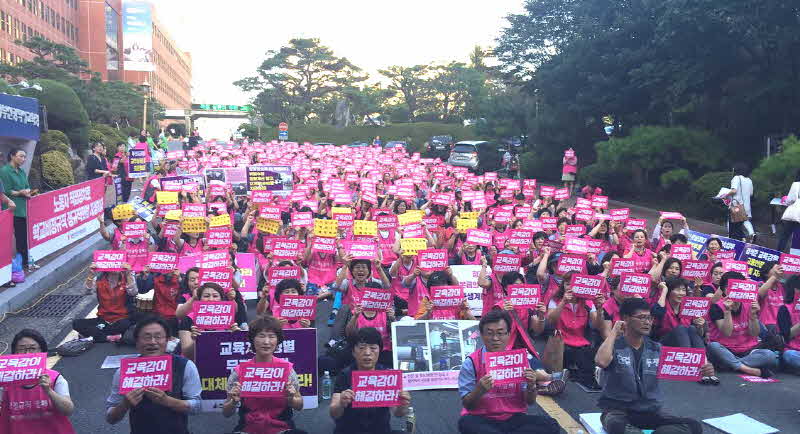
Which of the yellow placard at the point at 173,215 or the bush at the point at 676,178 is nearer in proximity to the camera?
the yellow placard at the point at 173,215

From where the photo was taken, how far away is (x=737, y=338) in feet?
27.4

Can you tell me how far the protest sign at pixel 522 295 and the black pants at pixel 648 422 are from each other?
1636 mm

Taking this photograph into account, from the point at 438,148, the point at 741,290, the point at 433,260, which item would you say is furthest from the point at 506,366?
the point at 438,148

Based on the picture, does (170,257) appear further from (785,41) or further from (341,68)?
(341,68)

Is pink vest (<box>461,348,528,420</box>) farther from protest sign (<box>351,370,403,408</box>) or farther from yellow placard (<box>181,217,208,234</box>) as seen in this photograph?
yellow placard (<box>181,217,208,234</box>)

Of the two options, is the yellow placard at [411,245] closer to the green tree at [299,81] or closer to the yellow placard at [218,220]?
the yellow placard at [218,220]

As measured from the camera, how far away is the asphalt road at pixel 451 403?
647 centimetres

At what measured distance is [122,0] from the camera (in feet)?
343

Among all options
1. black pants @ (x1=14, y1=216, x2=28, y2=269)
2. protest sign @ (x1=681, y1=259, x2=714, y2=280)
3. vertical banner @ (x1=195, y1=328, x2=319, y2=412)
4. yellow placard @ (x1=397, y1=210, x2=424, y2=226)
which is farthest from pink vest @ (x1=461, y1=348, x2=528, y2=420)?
black pants @ (x1=14, y1=216, x2=28, y2=269)

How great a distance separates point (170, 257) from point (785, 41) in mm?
14804

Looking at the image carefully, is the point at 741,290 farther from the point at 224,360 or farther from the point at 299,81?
the point at 299,81

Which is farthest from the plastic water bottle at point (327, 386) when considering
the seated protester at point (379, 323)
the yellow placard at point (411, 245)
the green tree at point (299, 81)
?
the green tree at point (299, 81)

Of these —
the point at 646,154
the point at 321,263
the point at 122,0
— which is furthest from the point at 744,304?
the point at 122,0

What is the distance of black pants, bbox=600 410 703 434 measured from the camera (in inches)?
214
